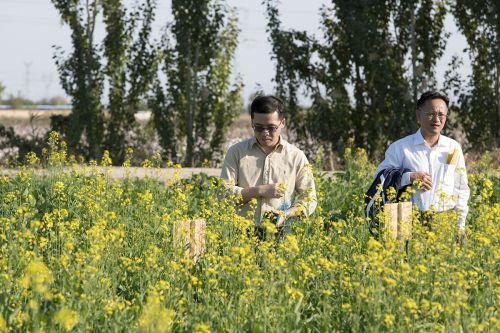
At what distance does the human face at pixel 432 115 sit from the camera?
5.84 m

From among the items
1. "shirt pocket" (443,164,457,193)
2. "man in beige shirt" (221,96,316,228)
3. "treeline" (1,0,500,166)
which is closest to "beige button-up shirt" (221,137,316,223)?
"man in beige shirt" (221,96,316,228)

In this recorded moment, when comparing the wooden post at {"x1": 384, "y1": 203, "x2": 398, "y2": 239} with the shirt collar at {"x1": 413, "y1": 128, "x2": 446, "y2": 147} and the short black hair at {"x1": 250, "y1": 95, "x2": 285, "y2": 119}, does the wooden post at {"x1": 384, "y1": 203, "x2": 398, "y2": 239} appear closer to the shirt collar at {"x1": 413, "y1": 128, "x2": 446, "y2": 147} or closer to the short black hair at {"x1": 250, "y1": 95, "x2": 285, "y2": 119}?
the shirt collar at {"x1": 413, "y1": 128, "x2": 446, "y2": 147}

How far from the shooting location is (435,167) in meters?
6.00

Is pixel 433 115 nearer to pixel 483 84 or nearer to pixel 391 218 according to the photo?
pixel 391 218

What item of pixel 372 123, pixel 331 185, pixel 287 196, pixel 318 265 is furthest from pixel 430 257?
pixel 372 123

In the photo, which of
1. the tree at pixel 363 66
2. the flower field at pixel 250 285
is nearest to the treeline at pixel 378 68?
the tree at pixel 363 66

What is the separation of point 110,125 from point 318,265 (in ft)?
40.3

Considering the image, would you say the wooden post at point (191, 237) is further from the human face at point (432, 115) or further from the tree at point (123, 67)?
the tree at point (123, 67)

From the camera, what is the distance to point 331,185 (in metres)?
10.0

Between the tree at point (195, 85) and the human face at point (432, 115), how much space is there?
1102cm

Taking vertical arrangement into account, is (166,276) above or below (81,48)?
below

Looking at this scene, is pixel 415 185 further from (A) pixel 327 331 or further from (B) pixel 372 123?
(B) pixel 372 123

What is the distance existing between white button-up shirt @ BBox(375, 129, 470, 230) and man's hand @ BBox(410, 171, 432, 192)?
0.06 metres

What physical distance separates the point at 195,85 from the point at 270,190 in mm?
11468
